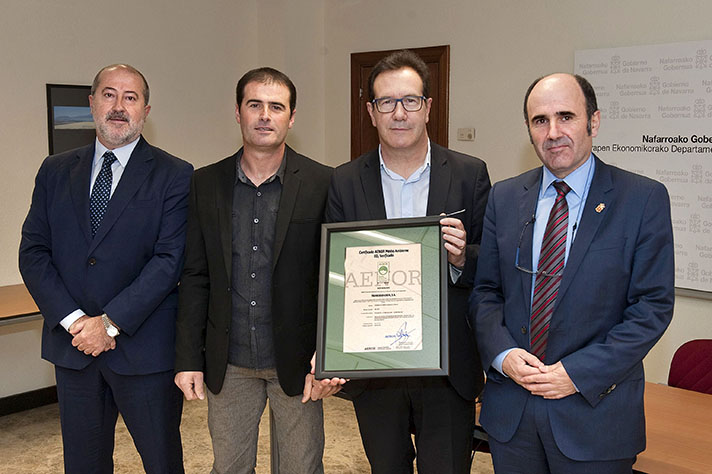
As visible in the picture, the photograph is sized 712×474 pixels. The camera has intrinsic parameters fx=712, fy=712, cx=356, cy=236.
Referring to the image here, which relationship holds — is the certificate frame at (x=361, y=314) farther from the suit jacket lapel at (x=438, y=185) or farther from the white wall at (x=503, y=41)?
the white wall at (x=503, y=41)

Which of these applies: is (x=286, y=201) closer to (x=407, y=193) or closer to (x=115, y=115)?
(x=407, y=193)

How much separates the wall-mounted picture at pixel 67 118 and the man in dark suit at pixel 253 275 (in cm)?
276

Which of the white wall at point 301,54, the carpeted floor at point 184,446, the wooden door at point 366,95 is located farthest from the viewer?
the wooden door at point 366,95

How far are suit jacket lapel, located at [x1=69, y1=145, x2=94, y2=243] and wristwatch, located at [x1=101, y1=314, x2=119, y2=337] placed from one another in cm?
30

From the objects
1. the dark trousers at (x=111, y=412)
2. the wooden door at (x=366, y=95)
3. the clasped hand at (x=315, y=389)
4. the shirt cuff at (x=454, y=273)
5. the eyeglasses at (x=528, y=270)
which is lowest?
the dark trousers at (x=111, y=412)

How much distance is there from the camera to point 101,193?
2.80 metres

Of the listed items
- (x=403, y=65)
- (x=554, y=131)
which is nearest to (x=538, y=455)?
(x=554, y=131)

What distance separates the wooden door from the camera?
555 centimetres

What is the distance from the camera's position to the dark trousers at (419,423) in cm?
244

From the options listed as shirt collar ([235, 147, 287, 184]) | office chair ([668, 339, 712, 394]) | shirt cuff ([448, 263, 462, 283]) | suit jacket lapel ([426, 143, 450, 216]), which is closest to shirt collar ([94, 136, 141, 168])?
shirt collar ([235, 147, 287, 184])

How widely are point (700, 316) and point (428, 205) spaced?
9.06ft

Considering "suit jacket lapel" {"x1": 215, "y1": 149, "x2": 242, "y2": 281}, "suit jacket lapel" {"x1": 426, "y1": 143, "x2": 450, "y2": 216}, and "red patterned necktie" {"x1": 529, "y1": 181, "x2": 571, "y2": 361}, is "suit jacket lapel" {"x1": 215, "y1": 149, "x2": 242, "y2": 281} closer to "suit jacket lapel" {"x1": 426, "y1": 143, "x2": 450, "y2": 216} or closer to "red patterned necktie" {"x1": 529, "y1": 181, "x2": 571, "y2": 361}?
"suit jacket lapel" {"x1": 426, "y1": 143, "x2": 450, "y2": 216}

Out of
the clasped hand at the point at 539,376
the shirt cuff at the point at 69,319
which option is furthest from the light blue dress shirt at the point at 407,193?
the shirt cuff at the point at 69,319

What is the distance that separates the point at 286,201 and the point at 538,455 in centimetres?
121
